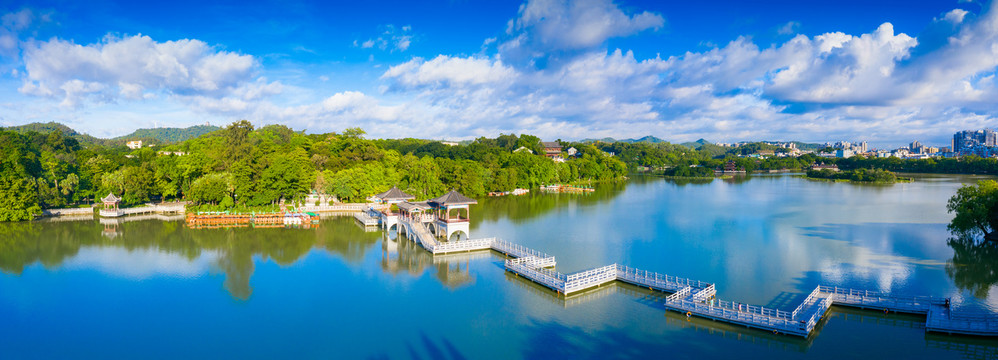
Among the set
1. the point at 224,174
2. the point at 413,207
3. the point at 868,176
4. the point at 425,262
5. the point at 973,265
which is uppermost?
the point at 224,174

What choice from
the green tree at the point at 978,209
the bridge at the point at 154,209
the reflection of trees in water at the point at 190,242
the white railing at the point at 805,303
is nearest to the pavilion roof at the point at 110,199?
the bridge at the point at 154,209

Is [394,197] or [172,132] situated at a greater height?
[172,132]

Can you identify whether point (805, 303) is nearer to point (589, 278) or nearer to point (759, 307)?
point (759, 307)

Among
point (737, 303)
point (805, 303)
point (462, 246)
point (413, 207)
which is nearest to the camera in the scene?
point (805, 303)

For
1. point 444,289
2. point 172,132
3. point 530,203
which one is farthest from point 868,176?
point 172,132

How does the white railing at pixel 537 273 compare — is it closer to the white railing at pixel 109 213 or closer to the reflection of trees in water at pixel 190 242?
the reflection of trees in water at pixel 190 242

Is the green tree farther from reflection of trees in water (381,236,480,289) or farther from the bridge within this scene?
the bridge

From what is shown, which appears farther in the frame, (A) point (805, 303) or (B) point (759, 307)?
(A) point (805, 303)

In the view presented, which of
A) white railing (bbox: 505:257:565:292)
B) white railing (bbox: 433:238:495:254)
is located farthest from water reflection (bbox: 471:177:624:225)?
white railing (bbox: 505:257:565:292)
